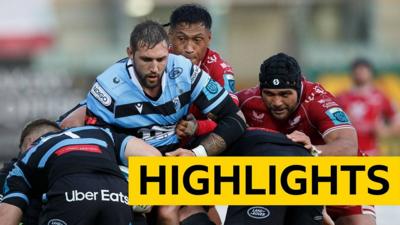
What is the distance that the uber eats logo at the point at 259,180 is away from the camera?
6.04 meters

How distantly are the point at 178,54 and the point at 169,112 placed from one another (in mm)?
754

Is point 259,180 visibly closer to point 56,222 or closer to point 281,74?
point 281,74

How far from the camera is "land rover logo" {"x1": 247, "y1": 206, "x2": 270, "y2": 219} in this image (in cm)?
598

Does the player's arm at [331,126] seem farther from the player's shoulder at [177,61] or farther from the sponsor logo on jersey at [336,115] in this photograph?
the player's shoulder at [177,61]

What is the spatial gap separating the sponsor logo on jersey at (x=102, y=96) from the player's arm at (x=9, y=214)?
1021 mm

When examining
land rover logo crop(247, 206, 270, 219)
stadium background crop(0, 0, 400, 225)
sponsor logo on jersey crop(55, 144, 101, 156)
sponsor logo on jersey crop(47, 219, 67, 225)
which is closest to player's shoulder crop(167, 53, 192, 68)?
sponsor logo on jersey crop(55, 144, 101, 156)

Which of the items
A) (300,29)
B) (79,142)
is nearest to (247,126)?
(79,142)

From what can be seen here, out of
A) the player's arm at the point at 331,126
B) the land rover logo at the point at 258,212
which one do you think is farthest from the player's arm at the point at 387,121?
the land rover logo at the point at 258,212

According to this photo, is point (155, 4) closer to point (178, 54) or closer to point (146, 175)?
point (178, 54)

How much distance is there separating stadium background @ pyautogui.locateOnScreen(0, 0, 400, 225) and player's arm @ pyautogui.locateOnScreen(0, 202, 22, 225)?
1124 cm

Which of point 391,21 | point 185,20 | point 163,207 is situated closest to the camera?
point 163,207

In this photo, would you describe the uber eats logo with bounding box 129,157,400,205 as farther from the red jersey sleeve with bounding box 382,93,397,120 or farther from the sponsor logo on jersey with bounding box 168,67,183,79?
the red jersey sleeve with bounding box 382,93,397,120

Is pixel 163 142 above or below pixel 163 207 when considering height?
above

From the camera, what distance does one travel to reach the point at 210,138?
6.44 m
